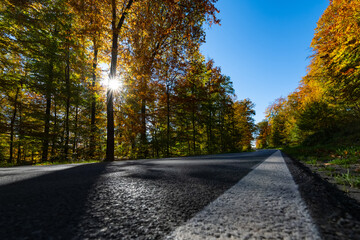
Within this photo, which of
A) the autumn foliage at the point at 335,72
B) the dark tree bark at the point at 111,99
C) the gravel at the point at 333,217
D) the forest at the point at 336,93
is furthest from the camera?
the dark tree bark at the point at 111,99

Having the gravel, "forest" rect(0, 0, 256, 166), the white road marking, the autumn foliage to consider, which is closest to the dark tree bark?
"forest" rect(0, 0, 256, 166)

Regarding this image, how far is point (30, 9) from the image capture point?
6332mm

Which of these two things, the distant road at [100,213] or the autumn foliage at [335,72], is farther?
the autumn foliage at [335,72]

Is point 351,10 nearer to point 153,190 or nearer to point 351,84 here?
point 351,84

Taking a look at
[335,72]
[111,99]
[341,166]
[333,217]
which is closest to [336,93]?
[335,72]

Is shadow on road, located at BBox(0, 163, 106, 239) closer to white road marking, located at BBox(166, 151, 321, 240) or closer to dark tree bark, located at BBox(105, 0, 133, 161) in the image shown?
white road marking, located at BBox(166, 151, 321, 240)

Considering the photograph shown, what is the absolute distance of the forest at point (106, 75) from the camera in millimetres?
6414

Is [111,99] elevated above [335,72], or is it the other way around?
[335,72]

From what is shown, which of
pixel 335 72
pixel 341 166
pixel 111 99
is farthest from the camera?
pixel 111 99

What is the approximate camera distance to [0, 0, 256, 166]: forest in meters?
6.41

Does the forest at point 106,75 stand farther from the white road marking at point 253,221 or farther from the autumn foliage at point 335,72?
the white road marking at point 253,221

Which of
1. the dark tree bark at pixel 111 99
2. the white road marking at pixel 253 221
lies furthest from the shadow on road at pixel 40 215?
the dark tree bark at pixel 111 99

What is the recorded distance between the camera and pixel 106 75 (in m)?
8.74

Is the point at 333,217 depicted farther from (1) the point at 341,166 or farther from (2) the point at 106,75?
(2) the point at 106,75
